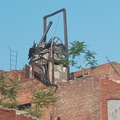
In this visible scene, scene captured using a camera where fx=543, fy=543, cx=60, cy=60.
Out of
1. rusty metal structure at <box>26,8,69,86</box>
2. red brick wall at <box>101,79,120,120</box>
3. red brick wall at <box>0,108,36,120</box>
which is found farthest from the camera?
rusty metal structure at <box>26,8,69,86</box>

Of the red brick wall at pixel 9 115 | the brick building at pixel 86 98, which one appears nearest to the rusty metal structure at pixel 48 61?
the brick building at pixel 86 98

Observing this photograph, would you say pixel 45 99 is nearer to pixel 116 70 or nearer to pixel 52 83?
pixel 52 83

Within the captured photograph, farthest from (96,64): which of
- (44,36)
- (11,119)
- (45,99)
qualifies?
(11,119)

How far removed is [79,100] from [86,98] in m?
0.67

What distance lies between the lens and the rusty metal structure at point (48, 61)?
4469cm

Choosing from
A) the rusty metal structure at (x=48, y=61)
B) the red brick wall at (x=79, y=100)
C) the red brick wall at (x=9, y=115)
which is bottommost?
the red brick wall at (x=9, y=115)

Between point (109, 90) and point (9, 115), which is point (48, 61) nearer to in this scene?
point (109, 90)

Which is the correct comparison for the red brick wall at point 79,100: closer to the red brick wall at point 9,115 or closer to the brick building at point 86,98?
the brick building at point 86,98

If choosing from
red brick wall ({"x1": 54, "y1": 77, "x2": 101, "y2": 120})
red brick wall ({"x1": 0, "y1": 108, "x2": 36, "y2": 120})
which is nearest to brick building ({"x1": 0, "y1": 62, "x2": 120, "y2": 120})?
red brick wall ({"x1": 54, "y1": 77, "x2": 101, "y2": 120})

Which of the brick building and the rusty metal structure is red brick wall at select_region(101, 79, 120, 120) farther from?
the rusty metal structure

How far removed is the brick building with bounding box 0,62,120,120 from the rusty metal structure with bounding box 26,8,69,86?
1532 mm

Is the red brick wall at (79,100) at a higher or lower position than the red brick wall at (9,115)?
higher

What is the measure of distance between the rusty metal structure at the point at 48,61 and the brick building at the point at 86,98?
1.53 m

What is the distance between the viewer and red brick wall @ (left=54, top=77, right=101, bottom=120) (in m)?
39.8
